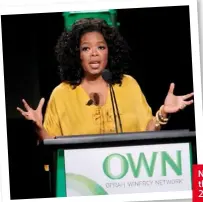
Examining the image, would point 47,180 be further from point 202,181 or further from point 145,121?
point 202,181

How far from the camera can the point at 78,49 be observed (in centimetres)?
351

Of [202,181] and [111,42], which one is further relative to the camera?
[111,42]

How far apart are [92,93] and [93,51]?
0.22m

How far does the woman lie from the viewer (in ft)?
11.5

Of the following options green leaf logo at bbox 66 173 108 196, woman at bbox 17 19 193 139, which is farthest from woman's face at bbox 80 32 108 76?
green leaf logo at bbox 66 173 108 196

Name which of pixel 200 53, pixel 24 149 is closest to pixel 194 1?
pixel 200 53

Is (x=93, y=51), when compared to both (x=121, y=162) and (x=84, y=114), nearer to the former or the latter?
(x=84, y=114)

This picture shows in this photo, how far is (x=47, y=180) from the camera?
3572 millimetres

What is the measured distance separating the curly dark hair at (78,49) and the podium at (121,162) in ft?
1.09

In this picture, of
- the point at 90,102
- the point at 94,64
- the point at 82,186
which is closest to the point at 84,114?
the point at 90,102

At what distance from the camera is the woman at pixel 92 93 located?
3518 millimetres

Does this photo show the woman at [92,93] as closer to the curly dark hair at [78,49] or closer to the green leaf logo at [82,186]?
the curly dark hair at [78,49]

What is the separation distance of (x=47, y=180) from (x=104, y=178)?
30 cm

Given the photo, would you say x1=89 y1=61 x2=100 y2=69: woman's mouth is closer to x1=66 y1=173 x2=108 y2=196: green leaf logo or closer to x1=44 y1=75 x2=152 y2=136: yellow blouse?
x1=44 y1=75 x2=152 y2=136: yellow blouse
